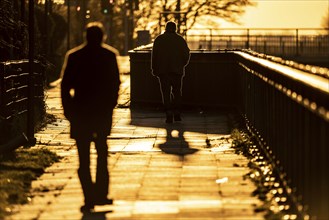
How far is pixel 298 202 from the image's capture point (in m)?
9.43

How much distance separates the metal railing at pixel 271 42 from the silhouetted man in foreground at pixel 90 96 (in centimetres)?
4029

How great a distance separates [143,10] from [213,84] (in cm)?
5541

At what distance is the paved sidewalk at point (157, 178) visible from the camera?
33.8ft

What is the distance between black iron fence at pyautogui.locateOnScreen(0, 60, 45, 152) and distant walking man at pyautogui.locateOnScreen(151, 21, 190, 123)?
2.69 m

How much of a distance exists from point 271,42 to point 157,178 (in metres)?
38.9

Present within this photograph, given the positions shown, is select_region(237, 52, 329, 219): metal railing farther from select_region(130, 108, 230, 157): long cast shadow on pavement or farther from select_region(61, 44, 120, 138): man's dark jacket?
select_region(130, 108, 230, 157): long cast shadow on pavement

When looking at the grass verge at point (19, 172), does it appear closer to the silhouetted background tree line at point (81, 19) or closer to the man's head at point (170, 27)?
the silhouetted background tree line at point (81, 19)

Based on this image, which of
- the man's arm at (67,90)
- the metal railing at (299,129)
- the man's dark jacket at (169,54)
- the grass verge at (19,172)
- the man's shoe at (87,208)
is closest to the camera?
the metal railing at (299,129)

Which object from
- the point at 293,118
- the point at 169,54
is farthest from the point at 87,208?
the point at 169,54

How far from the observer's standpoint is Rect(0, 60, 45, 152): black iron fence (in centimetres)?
1602

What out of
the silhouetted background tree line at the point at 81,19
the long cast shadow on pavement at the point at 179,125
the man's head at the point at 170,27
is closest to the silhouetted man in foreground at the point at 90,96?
the long cast shadow on pavement at the point at 179,125

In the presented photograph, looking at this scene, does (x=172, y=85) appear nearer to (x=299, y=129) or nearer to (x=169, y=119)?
(x=169, y=119)

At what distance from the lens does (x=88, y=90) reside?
1073 cm

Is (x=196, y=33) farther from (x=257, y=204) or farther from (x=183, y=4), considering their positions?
(x=257, y=204)
